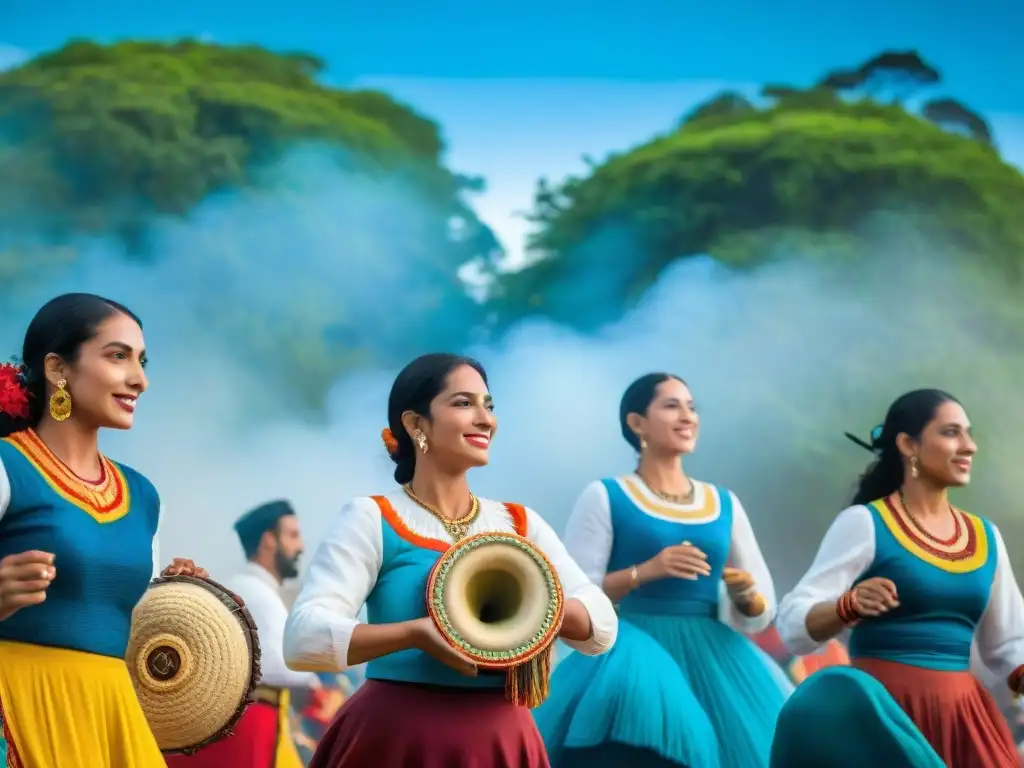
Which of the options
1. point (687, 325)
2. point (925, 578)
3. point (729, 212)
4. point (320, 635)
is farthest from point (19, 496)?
point (729, 212)

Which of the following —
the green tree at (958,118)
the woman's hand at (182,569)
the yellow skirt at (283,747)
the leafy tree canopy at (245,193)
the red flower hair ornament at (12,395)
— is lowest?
the yellow skirt at (283,747)

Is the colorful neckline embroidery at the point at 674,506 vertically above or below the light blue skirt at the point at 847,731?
above

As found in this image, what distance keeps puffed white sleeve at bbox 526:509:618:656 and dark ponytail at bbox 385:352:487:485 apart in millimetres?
336

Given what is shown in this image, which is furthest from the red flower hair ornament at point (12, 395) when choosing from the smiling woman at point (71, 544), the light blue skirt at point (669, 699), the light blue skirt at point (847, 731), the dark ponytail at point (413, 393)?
the light blue skirt at point (669, 699)

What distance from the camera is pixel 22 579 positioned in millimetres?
2945

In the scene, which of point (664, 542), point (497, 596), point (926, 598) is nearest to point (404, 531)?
point (497, 596)

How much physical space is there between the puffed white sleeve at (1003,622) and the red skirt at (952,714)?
0.19 metres

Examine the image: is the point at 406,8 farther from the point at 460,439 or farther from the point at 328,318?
the point at 460,439

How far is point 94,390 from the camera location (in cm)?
331

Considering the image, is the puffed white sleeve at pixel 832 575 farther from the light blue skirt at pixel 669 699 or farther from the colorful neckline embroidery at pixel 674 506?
the colorful neckline embroidery at pixel 674 506

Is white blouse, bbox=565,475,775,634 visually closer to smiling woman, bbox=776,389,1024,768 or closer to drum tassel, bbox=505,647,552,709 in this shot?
smiling woman, bbox=776,389,1024,768

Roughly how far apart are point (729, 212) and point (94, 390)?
7680mm

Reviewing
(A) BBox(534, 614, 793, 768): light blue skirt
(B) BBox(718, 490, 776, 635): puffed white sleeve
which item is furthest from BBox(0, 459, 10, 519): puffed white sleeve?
(B) BBox(718, 490, 776, 635): puffed white sleeve

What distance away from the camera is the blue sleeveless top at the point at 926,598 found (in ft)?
13.9
